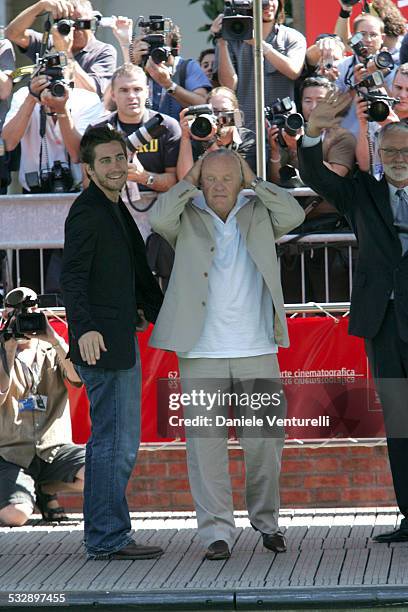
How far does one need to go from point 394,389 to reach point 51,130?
3398 mm

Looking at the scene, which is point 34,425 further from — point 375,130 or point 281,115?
point 375,130

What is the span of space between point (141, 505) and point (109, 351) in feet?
6.36

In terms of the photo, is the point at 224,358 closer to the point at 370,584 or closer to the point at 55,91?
the point at 370,584

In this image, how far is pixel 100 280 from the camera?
6.10 m

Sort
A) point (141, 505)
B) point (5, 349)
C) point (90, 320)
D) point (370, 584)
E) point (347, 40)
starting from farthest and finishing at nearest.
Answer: point (347, 40)
point (141, 505)
point (5, 349)
point (90, 320)
point (370, 584)

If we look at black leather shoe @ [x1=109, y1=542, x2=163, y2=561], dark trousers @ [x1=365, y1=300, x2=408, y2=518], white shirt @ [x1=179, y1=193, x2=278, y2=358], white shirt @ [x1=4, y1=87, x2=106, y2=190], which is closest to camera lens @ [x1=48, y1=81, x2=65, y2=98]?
white shirt @ [x1=4, y1=87, x2=106, y2=190]

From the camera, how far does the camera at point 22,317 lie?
708 cm

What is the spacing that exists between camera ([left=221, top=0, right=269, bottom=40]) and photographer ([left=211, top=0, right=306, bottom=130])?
1203 mm

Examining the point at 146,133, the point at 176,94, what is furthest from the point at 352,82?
the point at 146,133

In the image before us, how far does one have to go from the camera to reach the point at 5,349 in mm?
7215

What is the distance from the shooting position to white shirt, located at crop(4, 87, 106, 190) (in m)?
8.52

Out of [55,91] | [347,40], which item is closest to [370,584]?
[55,91]

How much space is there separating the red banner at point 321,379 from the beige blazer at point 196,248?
1384 millimetres

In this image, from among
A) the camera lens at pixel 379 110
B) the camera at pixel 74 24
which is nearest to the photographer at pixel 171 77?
the camera at pixel 74 24
